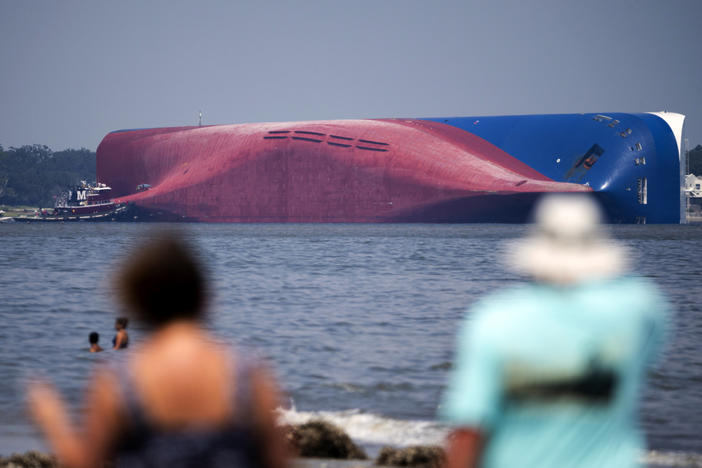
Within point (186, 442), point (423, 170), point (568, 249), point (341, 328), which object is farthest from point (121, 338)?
point (423, 170)

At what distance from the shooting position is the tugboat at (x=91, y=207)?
74.8 m

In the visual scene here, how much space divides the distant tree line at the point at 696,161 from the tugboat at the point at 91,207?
102633 millimetres

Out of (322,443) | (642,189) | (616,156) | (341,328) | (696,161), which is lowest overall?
(341,328)

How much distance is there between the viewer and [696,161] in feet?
518

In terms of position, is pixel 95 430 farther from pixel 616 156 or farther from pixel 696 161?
pixel 696 161

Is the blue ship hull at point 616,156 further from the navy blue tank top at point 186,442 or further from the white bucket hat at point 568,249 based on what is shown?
the navy blue tank top at point 186,442

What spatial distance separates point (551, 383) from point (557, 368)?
0.03 metres

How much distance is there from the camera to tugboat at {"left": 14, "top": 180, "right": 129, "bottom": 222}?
7475 centimetres

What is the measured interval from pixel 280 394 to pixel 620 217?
5615 cm

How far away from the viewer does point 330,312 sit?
15547 mm

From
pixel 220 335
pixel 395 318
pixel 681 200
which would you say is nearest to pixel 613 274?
pixel 220 335

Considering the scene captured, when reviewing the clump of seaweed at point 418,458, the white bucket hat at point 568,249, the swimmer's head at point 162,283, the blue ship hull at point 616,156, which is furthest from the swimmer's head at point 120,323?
the blue ship hull at point 616,156

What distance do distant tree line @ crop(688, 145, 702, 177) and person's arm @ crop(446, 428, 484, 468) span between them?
6310 inches

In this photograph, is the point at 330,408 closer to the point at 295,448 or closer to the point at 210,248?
the point at 295,448
